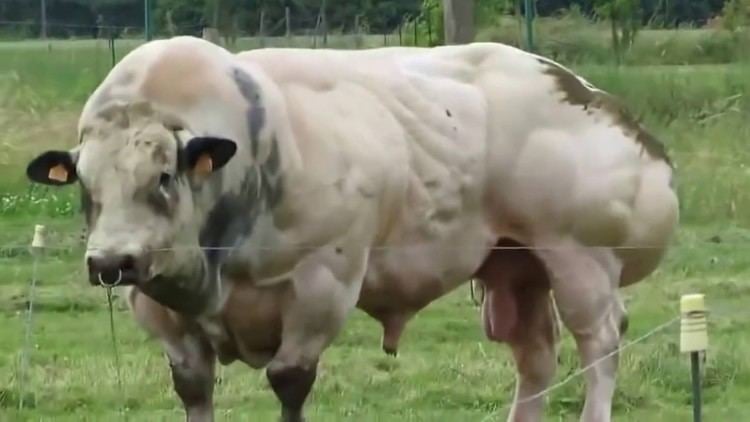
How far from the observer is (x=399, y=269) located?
7.68m

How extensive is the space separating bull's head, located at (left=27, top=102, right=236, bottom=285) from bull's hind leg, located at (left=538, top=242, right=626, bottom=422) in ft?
6.66

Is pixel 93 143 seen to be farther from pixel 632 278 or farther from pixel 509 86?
pixel 632 278

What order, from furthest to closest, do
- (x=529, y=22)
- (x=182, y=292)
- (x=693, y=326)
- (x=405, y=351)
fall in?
(x=529, y=22) → (x=405, y=351) → (x=182, y=292) → (x=693, y=326)

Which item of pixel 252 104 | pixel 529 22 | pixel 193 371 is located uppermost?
pixel 252 104

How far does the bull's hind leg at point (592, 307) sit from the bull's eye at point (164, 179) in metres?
2.15

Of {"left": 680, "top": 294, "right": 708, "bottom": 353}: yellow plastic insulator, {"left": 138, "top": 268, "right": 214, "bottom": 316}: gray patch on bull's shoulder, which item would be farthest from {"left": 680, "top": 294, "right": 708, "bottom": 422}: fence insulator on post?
{"left": 138, "top": 268, "right": 214, "bottom": 316}: gray patch on bull's shoulder

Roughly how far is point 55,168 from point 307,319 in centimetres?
111

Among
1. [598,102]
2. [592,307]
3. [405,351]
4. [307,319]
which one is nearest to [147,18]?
[405,351]

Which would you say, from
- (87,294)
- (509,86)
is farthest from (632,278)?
(87,294)

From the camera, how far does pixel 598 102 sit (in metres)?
8.38

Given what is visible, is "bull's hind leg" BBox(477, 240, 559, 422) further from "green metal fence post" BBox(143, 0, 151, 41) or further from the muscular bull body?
"green metal fence post" BBox(143, 0, 151, 41)

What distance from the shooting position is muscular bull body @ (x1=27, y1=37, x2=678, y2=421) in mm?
6527

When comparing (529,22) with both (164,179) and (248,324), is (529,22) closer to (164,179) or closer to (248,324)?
(248,324)

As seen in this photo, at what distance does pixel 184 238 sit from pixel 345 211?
821 millimetres
